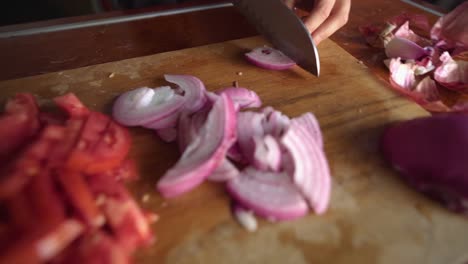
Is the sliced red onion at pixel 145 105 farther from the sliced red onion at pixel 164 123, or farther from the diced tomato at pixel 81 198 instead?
the diced tomato at pixel 81 198

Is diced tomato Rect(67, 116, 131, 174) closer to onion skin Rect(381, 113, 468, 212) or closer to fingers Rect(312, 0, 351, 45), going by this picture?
onion skin Rect(381, 113, 468, 212)

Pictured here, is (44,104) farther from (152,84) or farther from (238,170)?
(238,170)

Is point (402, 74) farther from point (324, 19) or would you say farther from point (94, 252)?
point (94, 252)

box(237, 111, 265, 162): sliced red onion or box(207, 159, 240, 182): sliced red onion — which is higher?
box(237, 111, 265, 162): sliced red onion


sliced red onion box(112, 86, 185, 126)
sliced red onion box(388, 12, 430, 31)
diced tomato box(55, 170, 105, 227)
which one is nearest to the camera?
diced tomato box(55, 170, 105, 227)

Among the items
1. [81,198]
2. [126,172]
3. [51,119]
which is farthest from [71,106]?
[81,198]

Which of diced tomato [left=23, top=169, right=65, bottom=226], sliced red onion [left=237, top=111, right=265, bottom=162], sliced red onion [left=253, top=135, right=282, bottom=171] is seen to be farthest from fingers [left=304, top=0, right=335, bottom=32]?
diced tomato [left=23, top=169, right=65, bottom=226]

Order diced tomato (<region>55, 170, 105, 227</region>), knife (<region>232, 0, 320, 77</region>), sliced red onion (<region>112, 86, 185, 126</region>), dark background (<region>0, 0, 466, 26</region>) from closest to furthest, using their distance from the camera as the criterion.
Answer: diced tomato (<region>55, 170, 105, 227</region>), sliced red onion (<region>112, 86, 185, 126</region>), knife (<region>232, 0, 320, 77</region>), dark background (<region>0, 0, 466, 26</region>)
